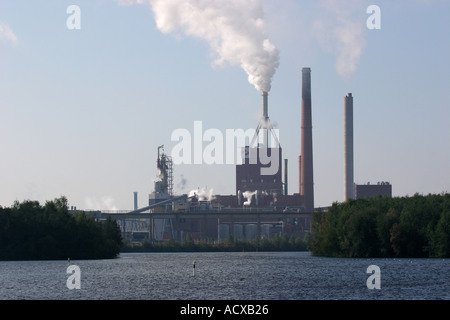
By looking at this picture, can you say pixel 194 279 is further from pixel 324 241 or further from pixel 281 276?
pixel 324 241

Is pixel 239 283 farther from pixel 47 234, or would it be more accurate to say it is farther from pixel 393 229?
pixel 47 234

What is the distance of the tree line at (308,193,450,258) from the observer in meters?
121

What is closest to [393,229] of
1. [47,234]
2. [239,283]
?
[239,283]

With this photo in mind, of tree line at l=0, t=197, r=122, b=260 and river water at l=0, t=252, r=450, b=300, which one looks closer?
river water at l=0, t=252, r=450, b=300

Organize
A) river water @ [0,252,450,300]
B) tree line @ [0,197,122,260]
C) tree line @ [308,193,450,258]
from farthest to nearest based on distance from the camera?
tree line @ [0,197,122,260] < tree line @ [308,193,450,258] < river water @ [0,252,450,300]

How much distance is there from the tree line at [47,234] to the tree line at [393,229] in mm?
34130

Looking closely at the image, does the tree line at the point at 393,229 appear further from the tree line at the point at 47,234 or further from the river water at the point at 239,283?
the tree line at the point at 47,234

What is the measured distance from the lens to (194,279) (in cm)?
8612

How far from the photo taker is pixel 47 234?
139875 mm

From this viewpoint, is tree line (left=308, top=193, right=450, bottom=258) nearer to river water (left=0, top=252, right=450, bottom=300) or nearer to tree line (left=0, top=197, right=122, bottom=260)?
river water (left=0, top=252, right=450, bottom=300)

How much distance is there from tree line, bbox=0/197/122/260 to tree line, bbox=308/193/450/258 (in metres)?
34.1

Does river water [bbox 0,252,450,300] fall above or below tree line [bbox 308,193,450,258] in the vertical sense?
below

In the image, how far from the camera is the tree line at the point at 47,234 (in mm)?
138000

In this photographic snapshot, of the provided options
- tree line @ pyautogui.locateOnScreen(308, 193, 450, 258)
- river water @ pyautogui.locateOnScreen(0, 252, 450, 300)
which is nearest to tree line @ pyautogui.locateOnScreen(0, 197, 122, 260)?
river water @ pyautogui.locateOnScreen(0, 252, 450, 300)
